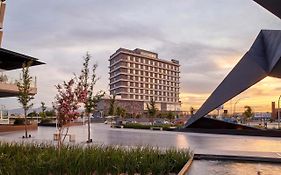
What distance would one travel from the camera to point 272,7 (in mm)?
15391

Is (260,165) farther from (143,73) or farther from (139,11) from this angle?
(143,73)

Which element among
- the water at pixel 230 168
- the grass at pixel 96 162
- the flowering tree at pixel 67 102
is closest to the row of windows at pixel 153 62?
the flowering tree at pixel 67 102

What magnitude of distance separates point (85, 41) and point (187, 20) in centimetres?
970

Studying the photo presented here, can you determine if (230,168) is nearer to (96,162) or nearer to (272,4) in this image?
(96,162)

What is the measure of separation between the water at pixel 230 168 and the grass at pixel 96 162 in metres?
0.49

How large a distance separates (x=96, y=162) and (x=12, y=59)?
102ft

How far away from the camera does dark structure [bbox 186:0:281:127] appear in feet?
70.4

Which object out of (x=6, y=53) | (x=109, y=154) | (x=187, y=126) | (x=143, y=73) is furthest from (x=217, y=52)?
(x=143, y=73)

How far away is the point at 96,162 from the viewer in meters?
7.96

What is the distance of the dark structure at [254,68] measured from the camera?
21.5 m

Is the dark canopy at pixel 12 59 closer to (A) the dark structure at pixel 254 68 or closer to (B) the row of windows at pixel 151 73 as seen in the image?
(A) the dark structure at pixel 254 68

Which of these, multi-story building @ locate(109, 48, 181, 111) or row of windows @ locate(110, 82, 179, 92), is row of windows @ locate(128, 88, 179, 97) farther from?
row of windows @ locate(110, 82, 179, 92)

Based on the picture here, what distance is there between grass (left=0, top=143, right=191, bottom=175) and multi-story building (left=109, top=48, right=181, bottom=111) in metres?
93.9

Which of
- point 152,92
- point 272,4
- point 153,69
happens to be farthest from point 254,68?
point 153,69
